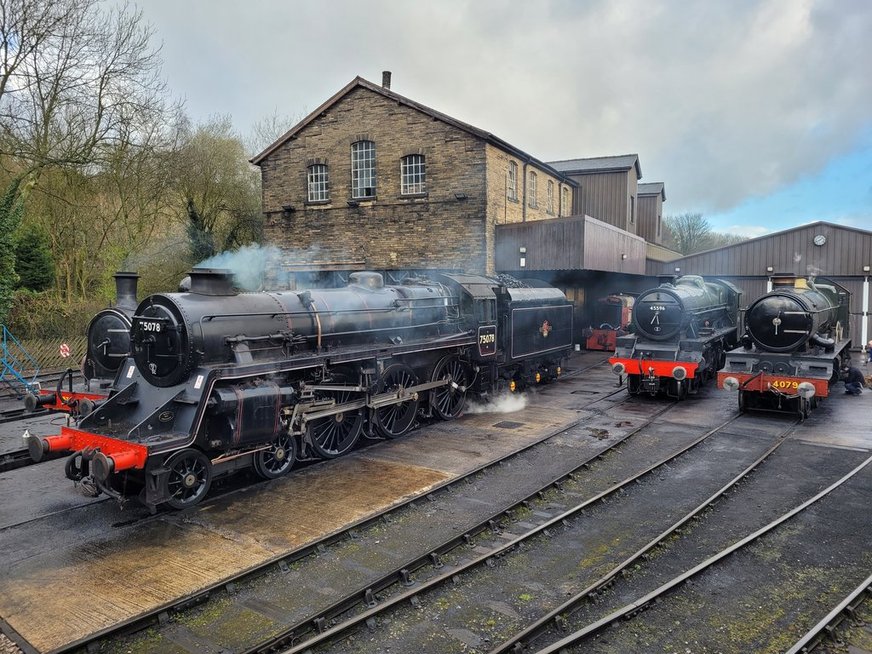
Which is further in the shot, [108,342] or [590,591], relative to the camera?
[108,342]

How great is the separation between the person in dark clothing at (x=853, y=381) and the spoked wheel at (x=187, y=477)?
1482 centimetres

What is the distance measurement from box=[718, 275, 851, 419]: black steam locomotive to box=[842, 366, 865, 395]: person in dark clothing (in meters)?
2.79

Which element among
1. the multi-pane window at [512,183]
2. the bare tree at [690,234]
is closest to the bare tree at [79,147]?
the multi-pane window at [512,183]

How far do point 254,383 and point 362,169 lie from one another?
1456 cm

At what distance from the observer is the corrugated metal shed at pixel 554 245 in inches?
727

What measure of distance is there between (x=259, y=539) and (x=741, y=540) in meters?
5.01

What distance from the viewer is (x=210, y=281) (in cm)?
800

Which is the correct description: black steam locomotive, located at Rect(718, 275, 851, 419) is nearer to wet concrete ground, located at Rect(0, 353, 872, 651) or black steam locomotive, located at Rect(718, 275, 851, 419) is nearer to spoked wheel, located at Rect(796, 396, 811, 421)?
spoked wheel, located at Rect(796, 396, 811, 421)

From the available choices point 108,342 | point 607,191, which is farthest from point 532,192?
point 108,342

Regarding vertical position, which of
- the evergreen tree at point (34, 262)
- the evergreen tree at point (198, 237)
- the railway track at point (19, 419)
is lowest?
the railway track at point (19, 419)

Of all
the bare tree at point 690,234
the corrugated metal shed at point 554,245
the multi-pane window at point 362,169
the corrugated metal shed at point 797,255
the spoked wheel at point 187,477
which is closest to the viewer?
the spoked wheel at point 187,477

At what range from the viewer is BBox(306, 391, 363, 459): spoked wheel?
9.08m

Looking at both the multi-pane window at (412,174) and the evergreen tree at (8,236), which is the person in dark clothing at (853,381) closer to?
the multi-pane window at (412,174)

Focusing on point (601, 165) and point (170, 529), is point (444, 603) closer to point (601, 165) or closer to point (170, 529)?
point (170, 529)
